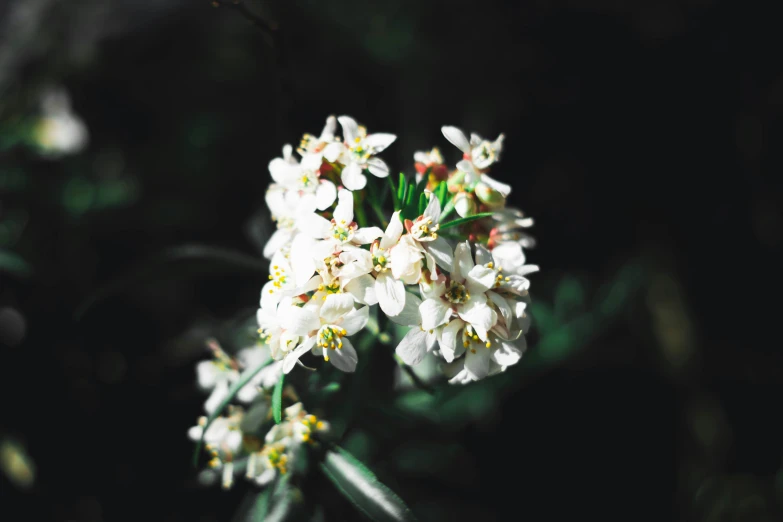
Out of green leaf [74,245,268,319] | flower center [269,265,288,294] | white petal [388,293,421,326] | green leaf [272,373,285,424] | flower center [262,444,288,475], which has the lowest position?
flower center [262,444,288,475]

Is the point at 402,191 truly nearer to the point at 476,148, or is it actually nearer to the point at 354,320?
the point at 476,148

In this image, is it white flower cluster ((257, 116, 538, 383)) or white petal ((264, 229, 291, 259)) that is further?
white petal ((264, 229, 291, 259))

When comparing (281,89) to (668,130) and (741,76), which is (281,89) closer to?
(668,130)

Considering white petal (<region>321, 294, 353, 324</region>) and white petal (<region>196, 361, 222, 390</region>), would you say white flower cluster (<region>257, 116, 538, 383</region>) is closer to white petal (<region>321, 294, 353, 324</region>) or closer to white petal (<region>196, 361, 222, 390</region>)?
white petal (<region>321, 294, 353, 324</region>)

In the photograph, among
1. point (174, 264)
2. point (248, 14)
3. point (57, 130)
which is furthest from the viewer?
point (57, 130)

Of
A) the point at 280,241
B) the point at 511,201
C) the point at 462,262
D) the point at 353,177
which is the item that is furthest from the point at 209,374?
the point at 511,201

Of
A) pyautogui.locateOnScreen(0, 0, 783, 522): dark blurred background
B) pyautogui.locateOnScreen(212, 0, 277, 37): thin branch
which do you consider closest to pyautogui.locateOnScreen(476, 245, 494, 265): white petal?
pyautogui.locateOnScreen(212, 0, 277, 37): thin branch
